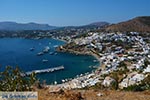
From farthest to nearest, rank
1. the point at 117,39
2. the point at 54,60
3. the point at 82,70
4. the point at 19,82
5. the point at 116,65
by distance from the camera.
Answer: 1. the point at 117,39
2. the point at 54,60
3. the point at 82,70
4. the point at 116,65
5. the point at 19,82

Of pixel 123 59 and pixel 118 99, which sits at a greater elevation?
pixel 118 99

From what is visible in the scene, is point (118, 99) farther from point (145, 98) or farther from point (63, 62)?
point (63, 62)

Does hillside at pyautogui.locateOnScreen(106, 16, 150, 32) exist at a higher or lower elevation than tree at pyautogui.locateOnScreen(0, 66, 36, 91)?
lower

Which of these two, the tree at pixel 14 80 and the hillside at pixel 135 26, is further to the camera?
the hillside at pixel 135 26

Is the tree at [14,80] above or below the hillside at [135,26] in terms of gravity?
above

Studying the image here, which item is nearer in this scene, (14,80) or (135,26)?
(14,80)

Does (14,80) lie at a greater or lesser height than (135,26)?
greater

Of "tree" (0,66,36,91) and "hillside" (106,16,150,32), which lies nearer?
"tree" (0,66,36,91)

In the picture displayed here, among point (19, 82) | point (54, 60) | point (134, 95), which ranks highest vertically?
point (19, 82)

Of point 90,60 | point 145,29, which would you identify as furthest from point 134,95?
point 145,29

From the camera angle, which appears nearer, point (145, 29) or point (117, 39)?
point (117, 39)

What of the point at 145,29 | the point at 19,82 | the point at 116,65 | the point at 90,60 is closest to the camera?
the point at 19,82
